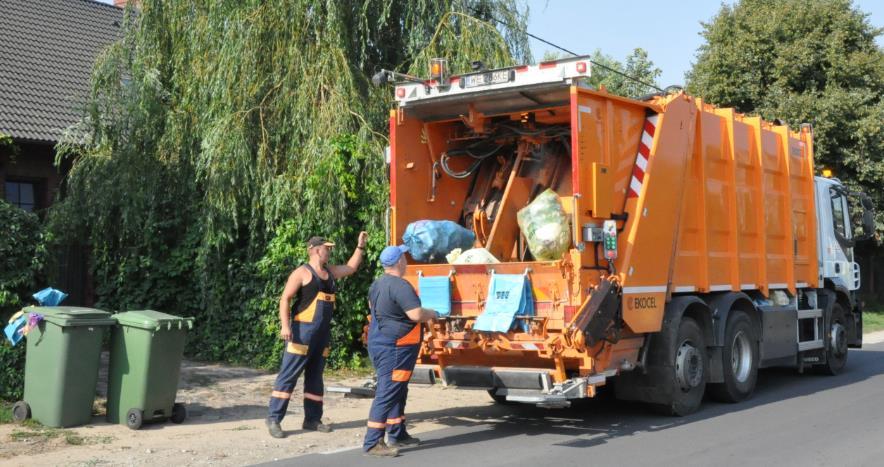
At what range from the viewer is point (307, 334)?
7801 mm

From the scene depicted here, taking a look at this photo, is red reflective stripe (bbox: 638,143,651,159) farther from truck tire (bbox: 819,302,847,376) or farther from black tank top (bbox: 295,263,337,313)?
truck tire (bbox: 819,302,847,376)

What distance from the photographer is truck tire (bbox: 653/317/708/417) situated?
27.8ft

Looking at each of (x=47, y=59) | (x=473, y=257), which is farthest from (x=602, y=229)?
(x=47, y=59)

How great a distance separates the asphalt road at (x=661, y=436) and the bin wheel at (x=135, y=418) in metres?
1.71

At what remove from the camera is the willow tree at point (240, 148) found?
37.0 ft

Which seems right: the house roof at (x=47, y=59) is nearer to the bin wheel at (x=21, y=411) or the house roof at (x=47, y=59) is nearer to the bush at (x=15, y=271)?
the bush at (x=15, y=271)

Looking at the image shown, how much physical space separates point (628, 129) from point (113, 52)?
7817 millimetres

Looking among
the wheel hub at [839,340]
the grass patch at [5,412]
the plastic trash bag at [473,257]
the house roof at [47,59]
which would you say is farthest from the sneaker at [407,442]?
the house roof at [47,59]

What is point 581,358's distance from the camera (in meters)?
7.47

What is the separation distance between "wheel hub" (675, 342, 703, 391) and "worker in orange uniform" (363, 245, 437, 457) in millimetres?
2818

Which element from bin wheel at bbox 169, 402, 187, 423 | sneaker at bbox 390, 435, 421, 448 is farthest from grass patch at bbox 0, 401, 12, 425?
sneaker at bbox 390, 435, 421, 448

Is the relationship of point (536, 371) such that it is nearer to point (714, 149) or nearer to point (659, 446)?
point (659, 446)

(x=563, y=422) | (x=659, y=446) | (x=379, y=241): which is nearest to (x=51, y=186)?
(x=379, y=241)

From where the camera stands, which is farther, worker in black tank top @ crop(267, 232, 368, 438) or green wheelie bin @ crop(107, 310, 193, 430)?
green wheelie bin @ crop(107, 310, 193, 430)
